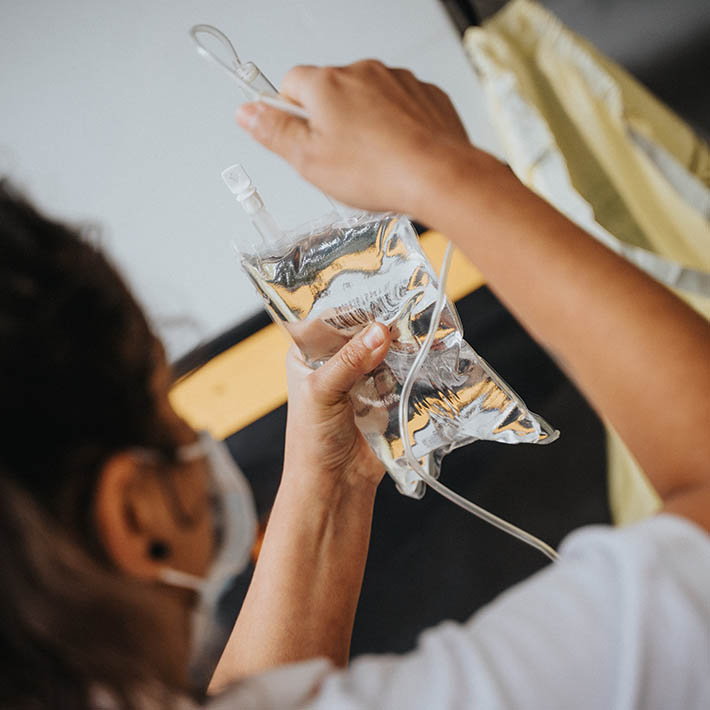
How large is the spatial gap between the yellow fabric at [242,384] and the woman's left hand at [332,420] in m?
0.27

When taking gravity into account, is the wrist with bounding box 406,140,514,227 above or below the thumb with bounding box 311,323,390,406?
above

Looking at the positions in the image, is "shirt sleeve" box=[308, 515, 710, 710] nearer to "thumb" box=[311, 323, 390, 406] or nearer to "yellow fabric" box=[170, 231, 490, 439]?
"thumb" box=[311, 323, 390, 406]

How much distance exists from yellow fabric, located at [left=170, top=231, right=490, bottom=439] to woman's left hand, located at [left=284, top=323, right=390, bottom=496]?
27 cm

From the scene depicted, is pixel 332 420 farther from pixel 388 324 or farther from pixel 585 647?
A: pixel 585 647

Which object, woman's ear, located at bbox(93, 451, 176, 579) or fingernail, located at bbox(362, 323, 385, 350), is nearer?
woman's ear, located at bbox(93, 451, 176, 579)

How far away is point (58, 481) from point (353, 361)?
27cm

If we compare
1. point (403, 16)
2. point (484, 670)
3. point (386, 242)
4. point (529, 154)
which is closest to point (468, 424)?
point (386, 242)

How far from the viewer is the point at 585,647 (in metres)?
0.30

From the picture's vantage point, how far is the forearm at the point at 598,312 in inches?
13.8

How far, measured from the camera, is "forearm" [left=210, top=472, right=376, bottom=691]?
1.90ft

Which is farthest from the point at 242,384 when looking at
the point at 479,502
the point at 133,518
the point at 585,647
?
the point at 585,647

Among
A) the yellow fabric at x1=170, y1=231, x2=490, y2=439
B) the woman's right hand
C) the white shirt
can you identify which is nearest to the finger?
the woman's right hand

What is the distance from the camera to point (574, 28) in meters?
1.05

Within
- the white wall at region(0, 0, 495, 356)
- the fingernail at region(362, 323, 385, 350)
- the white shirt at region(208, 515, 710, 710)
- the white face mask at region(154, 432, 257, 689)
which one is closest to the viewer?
the white shirt at region(208, 515, 710, 710)
